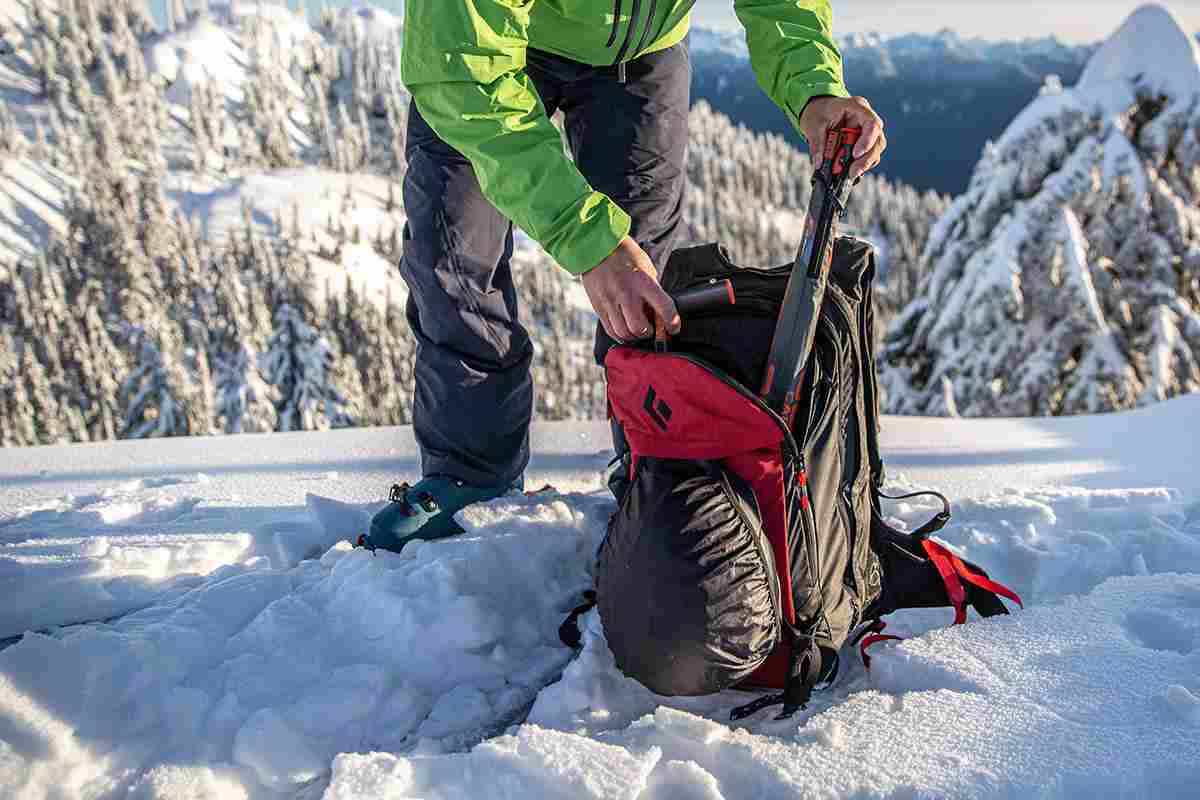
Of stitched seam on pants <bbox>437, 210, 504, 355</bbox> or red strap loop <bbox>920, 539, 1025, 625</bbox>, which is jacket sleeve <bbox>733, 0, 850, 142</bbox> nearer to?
stitched seam on pants <bbox>437, 210, 504, 355</bbox>

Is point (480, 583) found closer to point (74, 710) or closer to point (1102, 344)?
point (74, 710)

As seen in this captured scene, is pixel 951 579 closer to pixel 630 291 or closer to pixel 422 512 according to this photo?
pixel 630 291

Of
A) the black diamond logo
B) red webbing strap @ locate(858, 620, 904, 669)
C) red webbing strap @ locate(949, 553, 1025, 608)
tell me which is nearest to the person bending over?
the black diamond logo

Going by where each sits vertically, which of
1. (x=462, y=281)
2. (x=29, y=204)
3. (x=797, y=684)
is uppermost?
(x=29, y=204)

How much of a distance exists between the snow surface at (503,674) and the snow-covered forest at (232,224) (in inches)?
633

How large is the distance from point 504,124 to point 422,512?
1.12 m

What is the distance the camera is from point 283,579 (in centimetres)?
199

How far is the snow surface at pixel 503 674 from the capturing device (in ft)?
4.25

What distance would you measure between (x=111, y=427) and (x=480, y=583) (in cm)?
4291

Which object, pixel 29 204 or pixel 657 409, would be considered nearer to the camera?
pixel 657 409

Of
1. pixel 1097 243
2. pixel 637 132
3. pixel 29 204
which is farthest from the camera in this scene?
pixel 29 204

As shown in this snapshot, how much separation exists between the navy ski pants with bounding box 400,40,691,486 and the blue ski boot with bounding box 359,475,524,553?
0.05 meters

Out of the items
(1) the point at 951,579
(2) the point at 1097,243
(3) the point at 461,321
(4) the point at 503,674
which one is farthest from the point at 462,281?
(2) the point at 1097,243

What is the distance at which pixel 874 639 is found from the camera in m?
1.73
